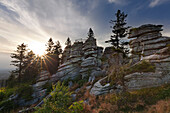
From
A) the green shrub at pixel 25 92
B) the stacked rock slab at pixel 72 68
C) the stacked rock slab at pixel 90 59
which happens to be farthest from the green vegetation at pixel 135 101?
the green shrub at pixel 25 92

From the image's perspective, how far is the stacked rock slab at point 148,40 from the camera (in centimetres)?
1550

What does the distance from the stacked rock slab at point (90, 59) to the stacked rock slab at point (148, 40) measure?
35.0 feet

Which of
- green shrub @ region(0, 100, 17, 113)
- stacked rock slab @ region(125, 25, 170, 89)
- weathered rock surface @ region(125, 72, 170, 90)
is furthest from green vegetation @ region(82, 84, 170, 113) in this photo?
green shrub @ region(0, 100, 17, 113)

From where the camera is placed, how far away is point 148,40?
57.3 ft

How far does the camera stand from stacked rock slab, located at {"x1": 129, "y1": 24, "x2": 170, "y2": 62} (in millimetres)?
15500

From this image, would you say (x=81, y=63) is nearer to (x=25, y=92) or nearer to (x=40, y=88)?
(x=40, y=88)

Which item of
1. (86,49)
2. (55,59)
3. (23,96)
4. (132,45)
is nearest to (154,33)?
(132,45)

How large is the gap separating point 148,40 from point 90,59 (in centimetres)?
1612

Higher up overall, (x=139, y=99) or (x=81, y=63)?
(x=81, y=63)

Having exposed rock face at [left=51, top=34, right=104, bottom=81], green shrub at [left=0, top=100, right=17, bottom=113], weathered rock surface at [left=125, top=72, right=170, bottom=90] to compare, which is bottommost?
green shrub at [left=0, top=100, right=17, bottom=113]

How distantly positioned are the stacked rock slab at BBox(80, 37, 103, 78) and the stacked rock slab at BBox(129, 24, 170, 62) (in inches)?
420

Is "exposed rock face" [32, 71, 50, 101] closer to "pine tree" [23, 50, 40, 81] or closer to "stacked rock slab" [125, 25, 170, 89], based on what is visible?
"pine tree" [23, 50, 40, 81]

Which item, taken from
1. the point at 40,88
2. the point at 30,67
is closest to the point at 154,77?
the point at 40,88

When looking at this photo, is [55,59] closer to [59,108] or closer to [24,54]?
[24,54]
